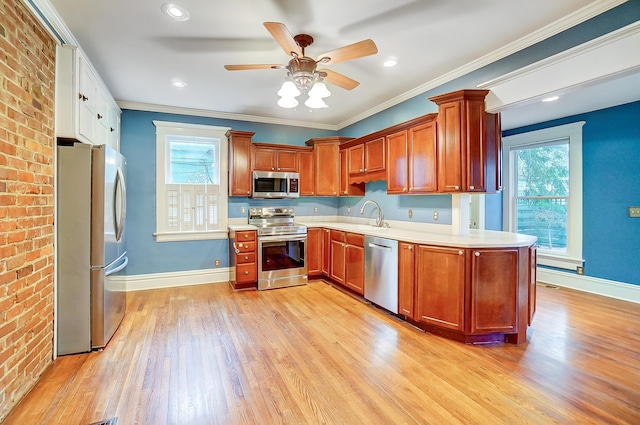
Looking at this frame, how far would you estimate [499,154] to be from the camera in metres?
3.03

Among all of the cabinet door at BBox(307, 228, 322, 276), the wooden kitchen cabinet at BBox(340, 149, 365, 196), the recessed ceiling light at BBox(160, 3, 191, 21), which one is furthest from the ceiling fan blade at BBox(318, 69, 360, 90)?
the cabinet door at BBox(307, 228, 322, 276)

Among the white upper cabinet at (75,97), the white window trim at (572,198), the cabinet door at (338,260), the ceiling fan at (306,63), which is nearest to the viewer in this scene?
the ceiling fan at (306,63)

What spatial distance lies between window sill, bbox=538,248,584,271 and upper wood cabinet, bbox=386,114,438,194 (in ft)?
9.73

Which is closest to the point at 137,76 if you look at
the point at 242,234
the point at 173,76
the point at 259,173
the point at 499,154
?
the point at 173,76

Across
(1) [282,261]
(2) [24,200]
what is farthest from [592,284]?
(2) [24,200]

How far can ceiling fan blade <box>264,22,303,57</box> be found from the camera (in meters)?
1.89

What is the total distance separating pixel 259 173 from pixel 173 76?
5.83 ft

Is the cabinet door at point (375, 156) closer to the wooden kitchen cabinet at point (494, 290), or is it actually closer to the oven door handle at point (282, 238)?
the oven door handle at point (282, 238)

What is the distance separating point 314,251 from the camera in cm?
476

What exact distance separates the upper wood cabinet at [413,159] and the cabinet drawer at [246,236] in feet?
6.72

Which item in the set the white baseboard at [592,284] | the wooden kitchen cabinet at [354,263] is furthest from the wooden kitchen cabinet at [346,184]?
the white baseboard at [592,284]

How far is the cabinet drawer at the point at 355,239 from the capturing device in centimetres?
382

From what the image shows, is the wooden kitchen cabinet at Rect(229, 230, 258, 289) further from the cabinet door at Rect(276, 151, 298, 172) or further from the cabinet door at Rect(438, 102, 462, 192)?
the cabinet door at Rect(438, 102, 462, 192)

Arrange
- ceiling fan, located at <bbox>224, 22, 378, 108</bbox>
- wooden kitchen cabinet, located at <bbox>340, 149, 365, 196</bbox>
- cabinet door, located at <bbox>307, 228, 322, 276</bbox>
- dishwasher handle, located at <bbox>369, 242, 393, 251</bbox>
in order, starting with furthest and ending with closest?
wooden kitchen cabinet, located at <bbox>340, 149, 365, 196</bbox> < cabinet door, located at <bbox>307, 228, 322, 276</bbox> < dishwasher handle, located at <bbox>369, 242, 393, 251</bbox> < ceiling fan, located at <bbox>224, 22, 378, 108</bbox>
